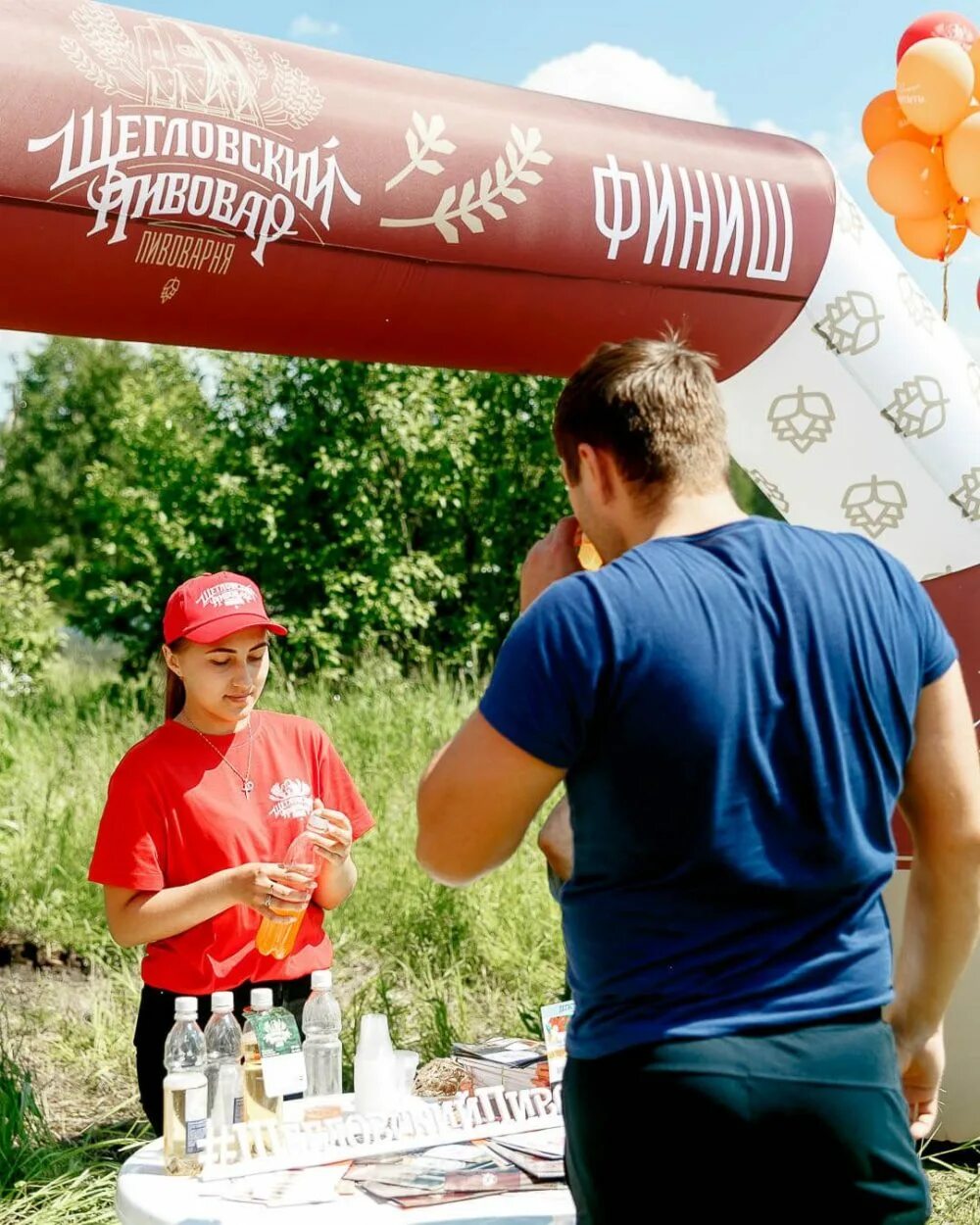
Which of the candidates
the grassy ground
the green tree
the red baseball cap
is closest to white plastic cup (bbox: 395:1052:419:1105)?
the red baseball cap

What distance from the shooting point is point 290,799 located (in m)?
2.95

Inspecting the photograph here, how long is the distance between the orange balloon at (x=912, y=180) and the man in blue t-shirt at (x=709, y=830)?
134 inches

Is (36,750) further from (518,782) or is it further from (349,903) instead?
(518,782)

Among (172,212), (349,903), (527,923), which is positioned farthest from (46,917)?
(172,212)

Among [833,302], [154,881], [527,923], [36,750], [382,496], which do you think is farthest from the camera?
[382,496]

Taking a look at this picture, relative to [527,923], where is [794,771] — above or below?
above

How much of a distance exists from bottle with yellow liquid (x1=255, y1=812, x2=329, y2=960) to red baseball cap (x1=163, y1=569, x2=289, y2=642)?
1.43 feet

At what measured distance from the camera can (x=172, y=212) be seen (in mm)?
2877

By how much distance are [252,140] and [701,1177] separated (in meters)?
2.27

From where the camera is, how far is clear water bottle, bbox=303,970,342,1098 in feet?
8.58

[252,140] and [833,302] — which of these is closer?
[252,140]

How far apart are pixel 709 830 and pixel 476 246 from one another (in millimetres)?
2005

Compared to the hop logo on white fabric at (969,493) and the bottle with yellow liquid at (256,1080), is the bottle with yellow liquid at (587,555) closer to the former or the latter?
the bottle with yellow liquid at (256,1080)

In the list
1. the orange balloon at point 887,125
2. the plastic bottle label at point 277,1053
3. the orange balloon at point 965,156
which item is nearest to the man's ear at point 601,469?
the plastic bottle label at point 277,1053
